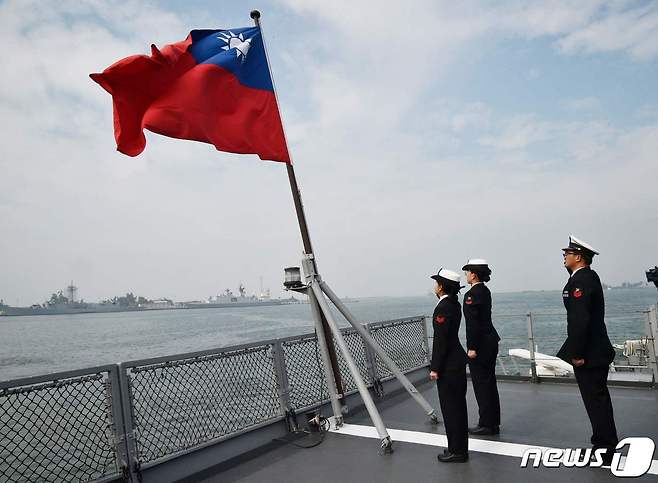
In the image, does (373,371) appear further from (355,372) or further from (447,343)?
(447,343)

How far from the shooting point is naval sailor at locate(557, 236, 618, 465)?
12.7 feet

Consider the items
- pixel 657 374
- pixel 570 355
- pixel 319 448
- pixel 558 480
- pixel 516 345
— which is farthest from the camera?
pixel 516 345

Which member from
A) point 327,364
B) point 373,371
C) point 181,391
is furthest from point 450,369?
point 181,391

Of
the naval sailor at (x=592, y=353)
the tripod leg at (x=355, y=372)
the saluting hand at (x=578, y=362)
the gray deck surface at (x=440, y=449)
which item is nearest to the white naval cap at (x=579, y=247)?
the naval sailor at (x=592, y=353)

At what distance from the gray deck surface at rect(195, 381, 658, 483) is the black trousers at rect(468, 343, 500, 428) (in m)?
0.19

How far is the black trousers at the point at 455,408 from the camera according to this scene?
13.4 feet

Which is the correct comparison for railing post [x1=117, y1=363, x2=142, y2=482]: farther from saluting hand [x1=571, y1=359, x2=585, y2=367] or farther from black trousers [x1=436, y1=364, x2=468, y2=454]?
saluting hand [x1=571, y1=359, x2=585, y2=367]

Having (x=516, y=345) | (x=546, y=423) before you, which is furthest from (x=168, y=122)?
(x=516, y=345)

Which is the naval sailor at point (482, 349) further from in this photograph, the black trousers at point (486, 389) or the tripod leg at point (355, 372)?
the tripod leg at point (355, 372)

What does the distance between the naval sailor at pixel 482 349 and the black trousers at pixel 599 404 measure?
1.03 metres

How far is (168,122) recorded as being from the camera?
4.77 meters

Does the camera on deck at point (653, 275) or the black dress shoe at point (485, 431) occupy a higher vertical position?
the camera on deck at point (653, 275)

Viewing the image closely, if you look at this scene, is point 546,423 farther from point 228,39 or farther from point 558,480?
point 228,39

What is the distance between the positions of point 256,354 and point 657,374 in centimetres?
506
